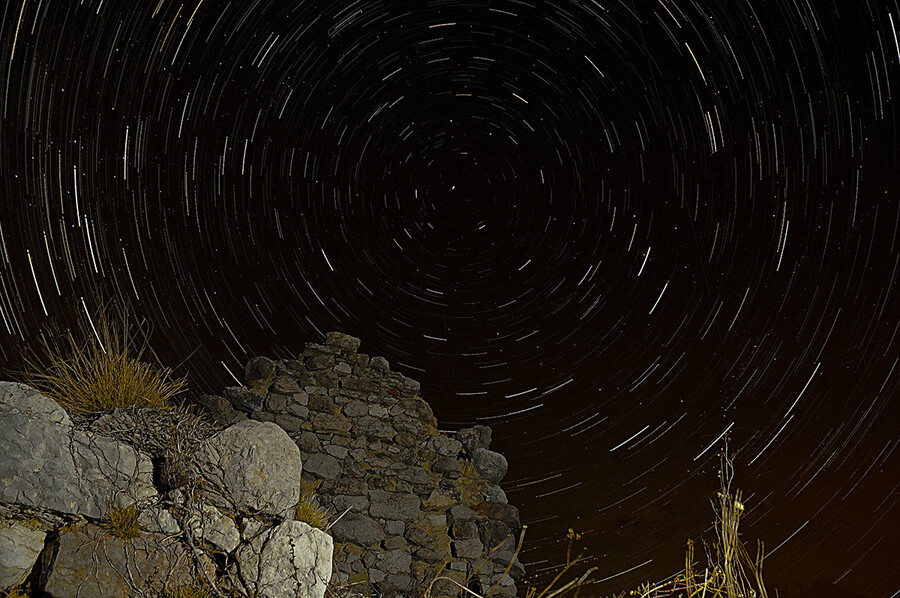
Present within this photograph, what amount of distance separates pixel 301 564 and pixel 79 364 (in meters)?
2.19

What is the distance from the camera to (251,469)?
13.8ft

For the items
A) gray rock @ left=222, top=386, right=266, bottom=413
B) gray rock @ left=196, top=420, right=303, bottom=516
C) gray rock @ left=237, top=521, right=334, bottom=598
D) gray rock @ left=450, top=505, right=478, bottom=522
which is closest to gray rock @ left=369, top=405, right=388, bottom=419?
gray rock @ left=222, top=386, right=266, bottom=413

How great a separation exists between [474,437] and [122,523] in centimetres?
475

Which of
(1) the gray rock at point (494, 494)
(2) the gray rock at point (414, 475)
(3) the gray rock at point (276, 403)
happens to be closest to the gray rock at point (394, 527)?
(2) the gray rock at point (414, 475)

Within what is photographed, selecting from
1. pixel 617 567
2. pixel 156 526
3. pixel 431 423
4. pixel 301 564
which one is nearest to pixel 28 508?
pixel 156 526

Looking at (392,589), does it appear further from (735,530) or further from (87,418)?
(735,530)

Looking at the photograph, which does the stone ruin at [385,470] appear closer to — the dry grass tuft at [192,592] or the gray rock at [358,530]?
the gray rock at [358,530]

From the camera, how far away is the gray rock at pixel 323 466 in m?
7.11

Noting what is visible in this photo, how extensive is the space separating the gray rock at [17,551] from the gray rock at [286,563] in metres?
1.09

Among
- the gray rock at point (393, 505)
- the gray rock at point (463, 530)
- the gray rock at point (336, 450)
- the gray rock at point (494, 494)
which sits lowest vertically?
the gray rock at point (463, 530)

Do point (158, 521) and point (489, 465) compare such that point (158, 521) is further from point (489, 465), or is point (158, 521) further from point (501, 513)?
point (489, 465)

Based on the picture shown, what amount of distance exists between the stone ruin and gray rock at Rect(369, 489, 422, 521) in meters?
0.01

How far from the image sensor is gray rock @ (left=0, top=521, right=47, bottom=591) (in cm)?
346

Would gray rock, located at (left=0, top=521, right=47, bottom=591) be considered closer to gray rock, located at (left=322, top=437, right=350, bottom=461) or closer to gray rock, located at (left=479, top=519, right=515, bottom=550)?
gray rock, located at (left=322, top=437, right=350, bottom=461)
